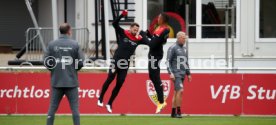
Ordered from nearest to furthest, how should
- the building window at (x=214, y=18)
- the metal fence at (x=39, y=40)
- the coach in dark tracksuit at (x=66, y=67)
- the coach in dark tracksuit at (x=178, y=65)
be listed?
the coach in dark tracksuit at (x=66, y=67)
the coach in dark tracksuit at (x=178, y=65)
the building window at (x=214, y=18)
the metal fence at (x=39, y=40)

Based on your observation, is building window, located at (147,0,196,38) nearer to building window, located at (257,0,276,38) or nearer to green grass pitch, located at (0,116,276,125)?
building window, located at (257,0,276,38)

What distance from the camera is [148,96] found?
22500mm

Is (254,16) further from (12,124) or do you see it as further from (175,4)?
(12,124)

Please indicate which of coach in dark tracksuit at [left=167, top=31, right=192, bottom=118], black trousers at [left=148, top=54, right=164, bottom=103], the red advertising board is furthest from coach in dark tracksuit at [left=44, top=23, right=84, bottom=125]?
the red advertising board

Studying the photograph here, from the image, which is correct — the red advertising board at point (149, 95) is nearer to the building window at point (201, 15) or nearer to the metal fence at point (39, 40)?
the metal fence at point (39, 40)

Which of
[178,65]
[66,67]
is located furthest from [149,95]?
[66,67]

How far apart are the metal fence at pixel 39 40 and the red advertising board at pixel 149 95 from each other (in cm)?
500

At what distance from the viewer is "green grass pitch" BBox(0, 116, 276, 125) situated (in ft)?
65.7

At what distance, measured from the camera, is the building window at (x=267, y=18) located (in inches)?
1110

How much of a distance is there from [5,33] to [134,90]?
14.6m

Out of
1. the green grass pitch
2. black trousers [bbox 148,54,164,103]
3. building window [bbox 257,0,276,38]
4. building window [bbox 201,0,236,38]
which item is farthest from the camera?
building window [bbox 257,0,276,38]

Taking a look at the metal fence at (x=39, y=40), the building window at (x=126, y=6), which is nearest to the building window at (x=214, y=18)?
the building window at (x=126, y=6)

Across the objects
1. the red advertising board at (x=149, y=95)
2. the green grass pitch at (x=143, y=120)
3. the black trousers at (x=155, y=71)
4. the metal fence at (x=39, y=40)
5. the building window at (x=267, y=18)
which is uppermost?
the building window at (x=267, y=18)

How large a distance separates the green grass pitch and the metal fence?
6.49 m
